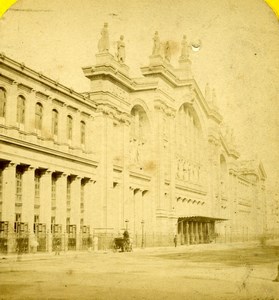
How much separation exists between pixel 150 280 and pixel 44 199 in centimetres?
1263

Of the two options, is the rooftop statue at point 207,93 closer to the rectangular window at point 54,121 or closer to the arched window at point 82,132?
the rectangular window at point 54,121

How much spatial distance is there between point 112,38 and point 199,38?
2779mm

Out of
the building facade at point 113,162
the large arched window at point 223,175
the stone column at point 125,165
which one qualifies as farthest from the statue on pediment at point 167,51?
the stone column at point 125,165

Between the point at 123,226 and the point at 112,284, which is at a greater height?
the point at 123,226

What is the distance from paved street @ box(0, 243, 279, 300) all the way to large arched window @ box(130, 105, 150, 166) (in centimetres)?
1120

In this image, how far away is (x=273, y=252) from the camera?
48.3 feet

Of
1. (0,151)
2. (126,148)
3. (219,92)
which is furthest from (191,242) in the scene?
(219,92)

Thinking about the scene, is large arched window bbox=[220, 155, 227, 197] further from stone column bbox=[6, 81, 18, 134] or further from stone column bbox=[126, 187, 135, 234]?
stone column bbox=[6, 81, 18, 134]

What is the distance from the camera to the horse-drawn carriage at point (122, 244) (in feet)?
79.8

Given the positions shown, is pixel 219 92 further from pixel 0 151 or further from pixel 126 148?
pixel 126 148

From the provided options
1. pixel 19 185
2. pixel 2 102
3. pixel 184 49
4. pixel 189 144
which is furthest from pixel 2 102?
pixel 184 49

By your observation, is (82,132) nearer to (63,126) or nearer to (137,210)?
(63,126)

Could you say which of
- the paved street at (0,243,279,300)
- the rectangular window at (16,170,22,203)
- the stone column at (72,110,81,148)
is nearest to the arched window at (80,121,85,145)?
the stone column at (72,110,81,148)

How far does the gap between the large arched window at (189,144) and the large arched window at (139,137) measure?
1.84 m
